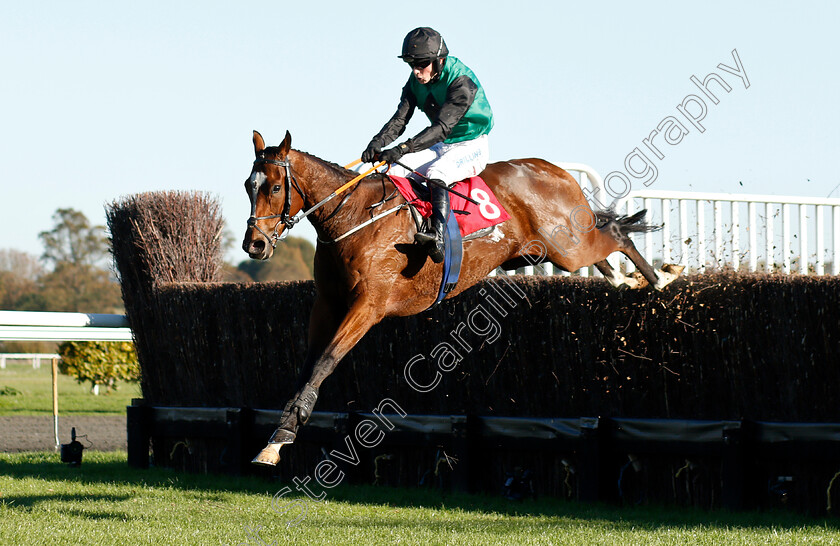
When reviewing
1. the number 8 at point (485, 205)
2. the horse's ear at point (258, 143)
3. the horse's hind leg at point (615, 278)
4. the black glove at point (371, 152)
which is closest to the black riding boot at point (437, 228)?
the number 8 at point (485, 205)

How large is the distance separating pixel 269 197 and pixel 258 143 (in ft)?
1.32

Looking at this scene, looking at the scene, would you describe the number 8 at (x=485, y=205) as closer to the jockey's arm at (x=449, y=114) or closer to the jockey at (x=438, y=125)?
the jockey at (x=438, y=125)

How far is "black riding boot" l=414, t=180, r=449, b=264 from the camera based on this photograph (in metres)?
5.85

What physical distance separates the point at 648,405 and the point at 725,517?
1098 millimetres

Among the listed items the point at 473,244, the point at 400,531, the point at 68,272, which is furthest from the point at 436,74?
the point at 68,272

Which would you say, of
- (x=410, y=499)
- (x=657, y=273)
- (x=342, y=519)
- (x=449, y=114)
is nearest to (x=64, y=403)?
(x=410, y=499)

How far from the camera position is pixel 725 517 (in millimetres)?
6395

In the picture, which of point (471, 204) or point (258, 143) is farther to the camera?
point (471, 204)

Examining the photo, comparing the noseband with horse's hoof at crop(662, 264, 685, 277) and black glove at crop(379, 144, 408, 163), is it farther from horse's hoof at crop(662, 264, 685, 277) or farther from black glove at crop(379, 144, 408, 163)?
horse's hoof at crop(662, 264, 685, 277)

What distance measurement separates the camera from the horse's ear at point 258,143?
557 cm

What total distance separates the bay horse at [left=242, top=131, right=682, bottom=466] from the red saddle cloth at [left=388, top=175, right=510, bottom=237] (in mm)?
95

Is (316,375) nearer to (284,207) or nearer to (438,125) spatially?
(284,207)

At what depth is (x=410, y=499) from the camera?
7.47 m

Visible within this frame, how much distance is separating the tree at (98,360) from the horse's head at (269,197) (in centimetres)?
1635
